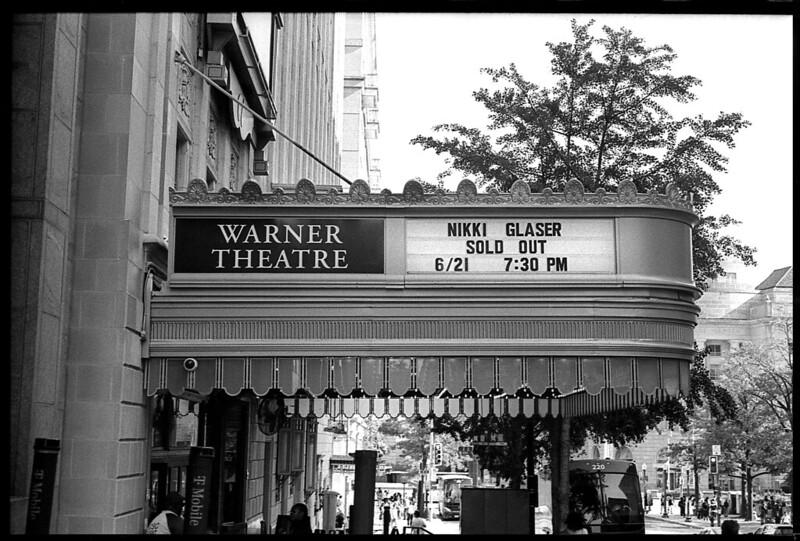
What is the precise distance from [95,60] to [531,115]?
509 inches

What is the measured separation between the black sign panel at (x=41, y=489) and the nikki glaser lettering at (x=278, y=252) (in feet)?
12.6

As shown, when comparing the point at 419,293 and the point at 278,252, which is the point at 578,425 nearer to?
→ the point at 419,293

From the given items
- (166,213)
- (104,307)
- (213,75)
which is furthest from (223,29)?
(104,307)

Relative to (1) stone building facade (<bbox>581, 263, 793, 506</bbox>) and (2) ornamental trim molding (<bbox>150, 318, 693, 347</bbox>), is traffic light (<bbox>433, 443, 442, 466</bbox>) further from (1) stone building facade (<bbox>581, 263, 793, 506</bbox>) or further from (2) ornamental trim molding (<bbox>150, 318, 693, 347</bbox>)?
(2) ornamental trim molding (<bbox>150, 318, 693, 347</bbox>)

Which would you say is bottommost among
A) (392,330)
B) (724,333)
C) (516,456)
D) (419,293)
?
(516,456)

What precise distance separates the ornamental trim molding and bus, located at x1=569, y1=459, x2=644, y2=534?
1822 centimetres

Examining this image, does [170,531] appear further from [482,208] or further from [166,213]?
[482,208]

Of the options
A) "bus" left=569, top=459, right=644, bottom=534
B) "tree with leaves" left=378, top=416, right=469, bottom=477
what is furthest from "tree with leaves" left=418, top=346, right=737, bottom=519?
"tree with leaves" left=378, top=416, right=469, bottom=477

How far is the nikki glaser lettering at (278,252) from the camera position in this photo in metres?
12.0

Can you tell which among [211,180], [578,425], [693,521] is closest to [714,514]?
[693,521]

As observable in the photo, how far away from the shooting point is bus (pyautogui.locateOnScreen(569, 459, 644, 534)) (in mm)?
29031

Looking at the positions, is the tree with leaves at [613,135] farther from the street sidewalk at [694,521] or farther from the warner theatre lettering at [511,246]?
the street sidewalk at [694,521]

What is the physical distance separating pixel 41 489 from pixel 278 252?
4373mm

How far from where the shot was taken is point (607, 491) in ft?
96.5
